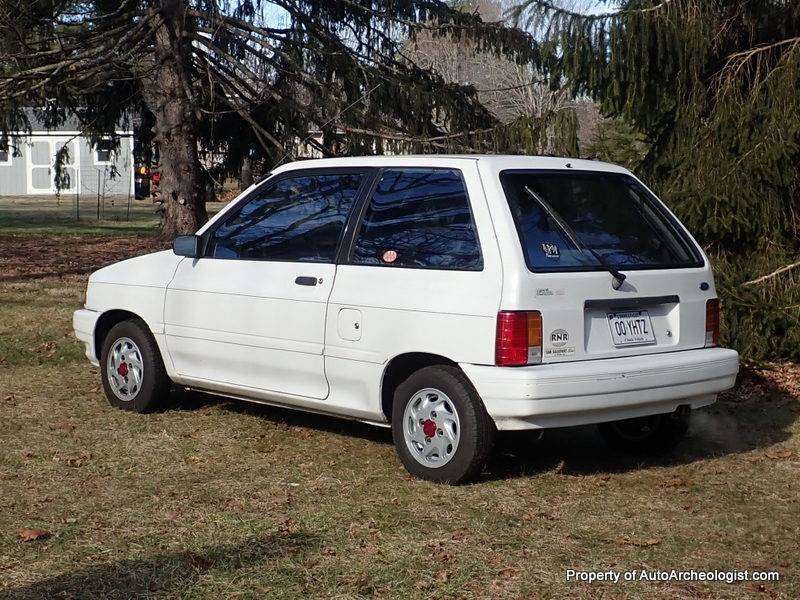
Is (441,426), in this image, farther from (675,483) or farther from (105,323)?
(105,323)

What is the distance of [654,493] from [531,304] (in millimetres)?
1286

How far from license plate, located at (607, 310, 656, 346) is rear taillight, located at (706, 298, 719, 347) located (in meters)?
0.49

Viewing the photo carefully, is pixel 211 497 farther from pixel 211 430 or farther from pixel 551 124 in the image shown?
pixel 551 124

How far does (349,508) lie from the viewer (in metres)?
5.83

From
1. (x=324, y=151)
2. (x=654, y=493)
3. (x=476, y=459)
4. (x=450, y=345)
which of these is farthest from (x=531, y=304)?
(x=324, y=151)

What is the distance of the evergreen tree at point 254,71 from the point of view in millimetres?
14836

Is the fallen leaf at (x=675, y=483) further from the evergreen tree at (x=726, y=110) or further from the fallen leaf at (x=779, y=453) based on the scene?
the evergreen tree at (x=726, y=110)

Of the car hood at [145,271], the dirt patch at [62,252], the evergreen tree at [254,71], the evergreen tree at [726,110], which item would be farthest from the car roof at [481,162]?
the dirt patch at [62,252]

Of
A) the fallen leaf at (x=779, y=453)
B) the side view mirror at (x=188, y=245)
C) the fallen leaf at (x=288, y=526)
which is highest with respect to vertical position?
the side view mirror at (x=188, y=245)

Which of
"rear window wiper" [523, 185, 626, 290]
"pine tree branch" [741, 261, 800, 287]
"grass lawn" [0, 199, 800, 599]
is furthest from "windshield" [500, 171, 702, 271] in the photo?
"pine tree branch" [741, 261, 800, 287]

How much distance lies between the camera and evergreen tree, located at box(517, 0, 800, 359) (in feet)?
30.8

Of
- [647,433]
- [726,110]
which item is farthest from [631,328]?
[726,110]

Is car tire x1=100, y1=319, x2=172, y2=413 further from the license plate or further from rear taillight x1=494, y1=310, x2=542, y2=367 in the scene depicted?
the license plate

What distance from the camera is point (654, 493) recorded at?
20.5 ft
